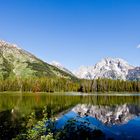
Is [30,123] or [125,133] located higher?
[30,123]

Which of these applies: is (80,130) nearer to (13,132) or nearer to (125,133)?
(13,132)

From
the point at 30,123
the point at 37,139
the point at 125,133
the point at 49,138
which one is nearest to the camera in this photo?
the point at 49,138

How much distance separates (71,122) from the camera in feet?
114

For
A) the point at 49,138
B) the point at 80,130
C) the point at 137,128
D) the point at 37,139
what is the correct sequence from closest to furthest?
1. the point at 49,138
2. the point at 37,139
3. the point at 80,130
4. the point at 137,128

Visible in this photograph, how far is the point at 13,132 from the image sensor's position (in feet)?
128

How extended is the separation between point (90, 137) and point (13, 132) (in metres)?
10.5

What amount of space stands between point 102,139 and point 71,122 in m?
6.85

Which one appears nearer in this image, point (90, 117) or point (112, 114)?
point (90, 117)

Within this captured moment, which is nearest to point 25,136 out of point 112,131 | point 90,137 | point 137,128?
point 90,137

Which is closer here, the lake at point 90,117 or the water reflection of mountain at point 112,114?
the lake at point 90,117

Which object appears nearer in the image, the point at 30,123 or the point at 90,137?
the point at 30,123

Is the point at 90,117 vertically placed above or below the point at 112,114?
below

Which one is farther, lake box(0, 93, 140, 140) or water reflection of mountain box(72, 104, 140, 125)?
water reflection of mountain box(72, 104, 140, 125)

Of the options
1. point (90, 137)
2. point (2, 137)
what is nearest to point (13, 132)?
point (2, 137)
